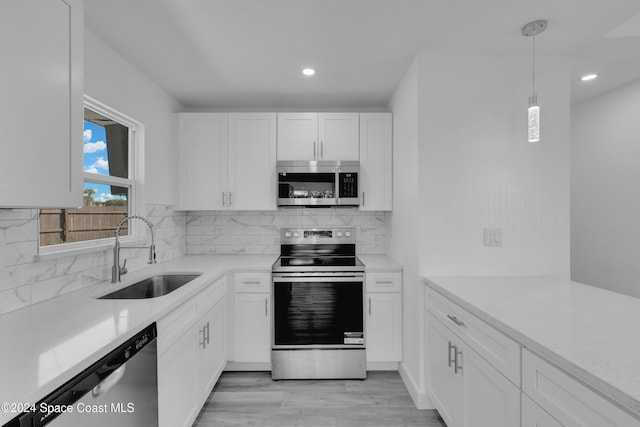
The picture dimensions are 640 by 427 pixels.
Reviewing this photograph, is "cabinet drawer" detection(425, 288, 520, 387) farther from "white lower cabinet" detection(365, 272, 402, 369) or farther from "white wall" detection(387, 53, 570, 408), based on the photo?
"white lower cabinet" detection(365, 272, 402, 369)

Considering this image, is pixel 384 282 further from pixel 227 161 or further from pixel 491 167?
pixel 227 161

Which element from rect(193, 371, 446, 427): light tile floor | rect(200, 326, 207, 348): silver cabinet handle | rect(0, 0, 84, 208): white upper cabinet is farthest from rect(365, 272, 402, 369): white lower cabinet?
rect(0, 0, 84, 208): white upper cabinet

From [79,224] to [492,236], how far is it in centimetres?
267

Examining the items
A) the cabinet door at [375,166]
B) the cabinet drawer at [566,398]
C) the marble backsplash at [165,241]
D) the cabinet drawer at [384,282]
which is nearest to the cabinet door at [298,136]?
the cabinet door at [375,166]

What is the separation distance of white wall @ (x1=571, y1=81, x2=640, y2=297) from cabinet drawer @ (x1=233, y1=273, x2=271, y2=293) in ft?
10.2

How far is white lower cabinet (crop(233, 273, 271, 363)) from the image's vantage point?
273 centimetres

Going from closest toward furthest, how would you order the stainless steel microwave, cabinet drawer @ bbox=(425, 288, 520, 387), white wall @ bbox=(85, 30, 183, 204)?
cabinet drawer @ bbox=(425, 288, 520, 387), white wall @ bbox=(85, 30, 183, 204), the stainless steel microwave

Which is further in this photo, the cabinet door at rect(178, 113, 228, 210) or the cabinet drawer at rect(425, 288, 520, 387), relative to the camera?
the cabinet door at rect(178, 113, 228, 210)

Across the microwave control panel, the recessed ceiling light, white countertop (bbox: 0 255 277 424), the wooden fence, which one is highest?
the recessed ceiling light

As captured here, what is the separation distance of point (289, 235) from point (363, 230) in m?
0.77

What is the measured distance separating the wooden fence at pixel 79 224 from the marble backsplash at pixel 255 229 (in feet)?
3.17

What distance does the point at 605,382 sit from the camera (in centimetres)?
87

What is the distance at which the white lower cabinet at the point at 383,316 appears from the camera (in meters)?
2.73

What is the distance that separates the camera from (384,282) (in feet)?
8.96
